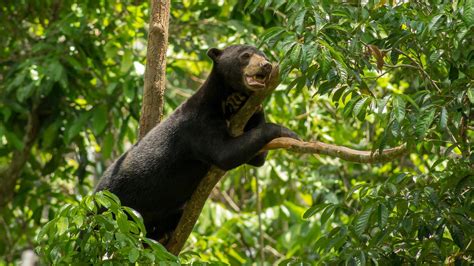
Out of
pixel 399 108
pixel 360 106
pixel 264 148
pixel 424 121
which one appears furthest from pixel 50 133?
pixel 424 121

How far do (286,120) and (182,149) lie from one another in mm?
2759

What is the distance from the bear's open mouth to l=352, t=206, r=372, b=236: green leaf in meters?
1.27

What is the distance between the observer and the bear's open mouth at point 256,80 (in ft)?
18.0

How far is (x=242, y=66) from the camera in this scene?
596 cm

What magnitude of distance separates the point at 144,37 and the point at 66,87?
85 centimetres

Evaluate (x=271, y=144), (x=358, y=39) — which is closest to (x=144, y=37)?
(x=271, y=144)

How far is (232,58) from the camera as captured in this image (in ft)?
20.0

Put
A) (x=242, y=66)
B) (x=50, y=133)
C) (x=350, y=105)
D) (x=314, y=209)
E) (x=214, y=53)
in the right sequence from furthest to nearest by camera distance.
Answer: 1. (x=50, y=133)
2. (x=214, y=53)
3. (x=242, y=66)
4. (x=314, y=209)
5. (x=350, y=105)

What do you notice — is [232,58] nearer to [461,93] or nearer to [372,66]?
[372,66]

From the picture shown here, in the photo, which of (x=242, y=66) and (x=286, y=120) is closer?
(x=242, y=66)

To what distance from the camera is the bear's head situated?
5676 millimetres

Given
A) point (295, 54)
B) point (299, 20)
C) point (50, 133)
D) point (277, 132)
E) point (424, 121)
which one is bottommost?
point (50, 133)

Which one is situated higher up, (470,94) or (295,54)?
(295,54)

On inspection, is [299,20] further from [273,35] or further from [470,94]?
[470,94]
